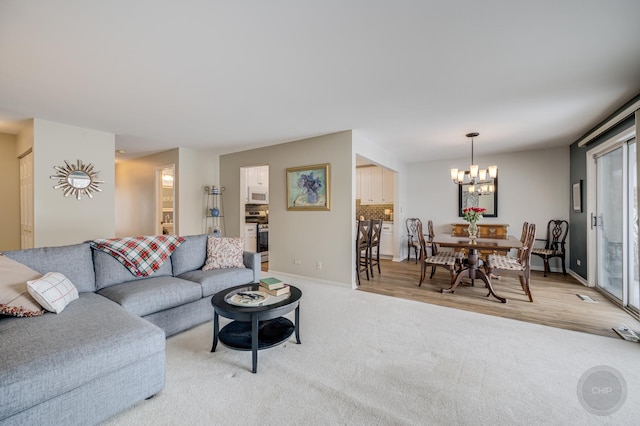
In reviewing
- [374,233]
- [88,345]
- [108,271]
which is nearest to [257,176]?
[374,233]

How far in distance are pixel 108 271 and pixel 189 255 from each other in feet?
2.54

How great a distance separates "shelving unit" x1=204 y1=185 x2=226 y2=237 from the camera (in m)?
5.77

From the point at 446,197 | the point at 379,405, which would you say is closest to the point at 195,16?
the point at 379,405

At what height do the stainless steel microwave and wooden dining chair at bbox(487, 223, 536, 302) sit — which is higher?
the stainless steel microwave

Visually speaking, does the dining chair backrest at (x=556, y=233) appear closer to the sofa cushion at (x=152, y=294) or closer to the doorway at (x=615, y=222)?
the doorway at (x=615, y=222)

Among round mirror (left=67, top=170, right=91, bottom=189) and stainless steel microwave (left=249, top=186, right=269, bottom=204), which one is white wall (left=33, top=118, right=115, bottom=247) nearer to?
round mirror (left=67, top=170, right=91, bottom=189)

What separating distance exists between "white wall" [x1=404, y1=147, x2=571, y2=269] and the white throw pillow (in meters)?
6.44

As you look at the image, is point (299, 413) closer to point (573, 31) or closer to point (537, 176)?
point (573, 31)

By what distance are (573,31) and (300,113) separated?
8.17ft

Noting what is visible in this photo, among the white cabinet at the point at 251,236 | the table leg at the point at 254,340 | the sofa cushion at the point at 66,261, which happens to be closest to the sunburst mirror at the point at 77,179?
the sofa cushion at the point at 66,261

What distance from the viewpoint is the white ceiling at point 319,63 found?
1679 millimetres

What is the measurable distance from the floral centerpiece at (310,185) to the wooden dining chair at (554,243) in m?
4.10

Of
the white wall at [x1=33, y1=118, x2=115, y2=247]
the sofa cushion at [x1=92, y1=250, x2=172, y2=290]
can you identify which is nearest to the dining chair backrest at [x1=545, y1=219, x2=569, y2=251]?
the sofa cushion at [x1=92, y1=250, x2=172, y2=290]

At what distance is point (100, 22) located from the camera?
1770mm
